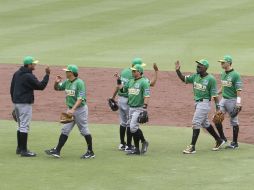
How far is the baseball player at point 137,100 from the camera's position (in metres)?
14.9

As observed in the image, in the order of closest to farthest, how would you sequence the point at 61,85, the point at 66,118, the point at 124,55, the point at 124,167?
the point at 124,167 < the point at 66,118 < the point at 61,85 < the point at 124,55

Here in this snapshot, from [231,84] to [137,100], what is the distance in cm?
228

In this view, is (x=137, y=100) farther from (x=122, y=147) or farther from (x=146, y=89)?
(x=122, y=147)

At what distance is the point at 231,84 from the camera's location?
15.9 metres

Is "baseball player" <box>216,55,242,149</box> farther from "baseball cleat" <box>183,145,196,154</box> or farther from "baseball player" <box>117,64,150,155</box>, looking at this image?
"baseball player" <box>117,64,150,155</box>

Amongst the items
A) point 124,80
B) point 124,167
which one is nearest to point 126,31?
point 124,80

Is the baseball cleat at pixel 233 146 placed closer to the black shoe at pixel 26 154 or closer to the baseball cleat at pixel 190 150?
the baseball cleat at pixel 190 150

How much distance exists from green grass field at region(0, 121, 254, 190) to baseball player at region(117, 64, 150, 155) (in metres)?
0.43

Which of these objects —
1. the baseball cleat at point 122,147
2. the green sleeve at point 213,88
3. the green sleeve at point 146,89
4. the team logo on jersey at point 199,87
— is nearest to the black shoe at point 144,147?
the baseball cleat at point 122,147

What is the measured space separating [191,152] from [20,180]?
4.10 metres

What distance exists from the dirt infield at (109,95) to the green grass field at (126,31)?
163cm

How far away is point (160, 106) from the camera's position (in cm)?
2170

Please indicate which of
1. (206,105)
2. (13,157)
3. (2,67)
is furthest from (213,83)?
(2,67)

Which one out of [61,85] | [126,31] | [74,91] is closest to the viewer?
[74,91]
